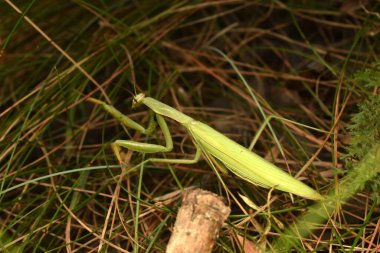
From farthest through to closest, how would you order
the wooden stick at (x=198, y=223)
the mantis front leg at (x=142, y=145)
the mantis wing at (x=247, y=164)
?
the mantis front leg at (x=142, y=145) < the mantis wing at (x=247, y=164) < the wooden stick at (x=198, y=223)

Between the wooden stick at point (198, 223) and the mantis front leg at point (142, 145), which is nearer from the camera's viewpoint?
the wooden stick at point (198, 223)

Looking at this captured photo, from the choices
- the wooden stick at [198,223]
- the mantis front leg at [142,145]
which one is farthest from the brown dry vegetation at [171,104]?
the wooden stick at [198,223]

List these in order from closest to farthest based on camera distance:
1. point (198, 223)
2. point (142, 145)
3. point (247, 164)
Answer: point (198, 223)
point (247, 164)
point (142, 145)

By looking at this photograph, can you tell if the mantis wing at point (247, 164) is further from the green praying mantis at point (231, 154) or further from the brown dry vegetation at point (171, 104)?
the brown dry vegetation at point (171, 104)

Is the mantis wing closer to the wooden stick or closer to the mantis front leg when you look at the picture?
the mantis front leg

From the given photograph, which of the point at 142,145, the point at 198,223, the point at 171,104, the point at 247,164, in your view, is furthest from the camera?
the point at 171,104

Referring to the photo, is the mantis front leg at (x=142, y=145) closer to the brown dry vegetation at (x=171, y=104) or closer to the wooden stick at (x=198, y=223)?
the brown dry vegetation at (x=171, y=104)

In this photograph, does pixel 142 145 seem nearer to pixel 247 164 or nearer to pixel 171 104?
pixel 247 164

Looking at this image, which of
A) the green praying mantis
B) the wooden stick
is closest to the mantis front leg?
the green praying mantis

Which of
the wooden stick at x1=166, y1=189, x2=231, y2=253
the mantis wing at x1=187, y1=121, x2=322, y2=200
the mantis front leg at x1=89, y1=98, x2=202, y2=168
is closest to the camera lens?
the wooden stick at x1=166, y1=189, x2=231, y2=253

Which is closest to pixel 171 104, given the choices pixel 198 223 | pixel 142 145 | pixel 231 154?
pixel 142 145

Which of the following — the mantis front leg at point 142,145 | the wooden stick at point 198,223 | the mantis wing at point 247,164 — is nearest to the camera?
the wooden stick at point 198,223
